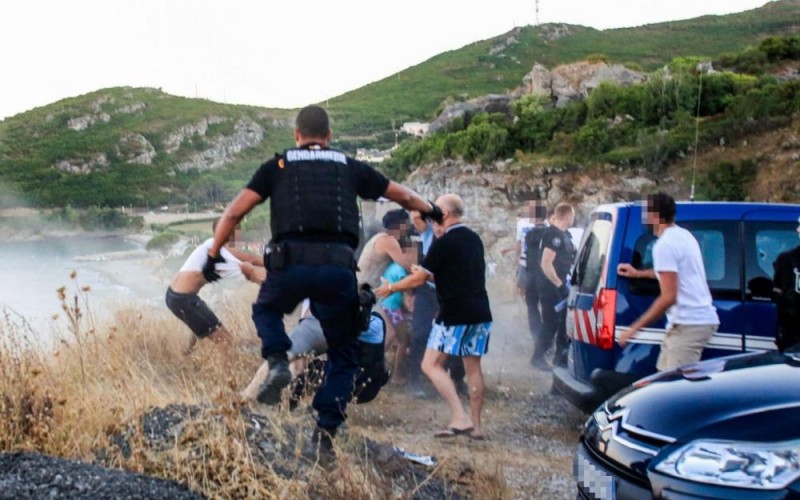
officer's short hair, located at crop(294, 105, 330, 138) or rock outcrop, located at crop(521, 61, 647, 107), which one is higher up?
rock outcrop, located at crop(521, 61, 647, 107)

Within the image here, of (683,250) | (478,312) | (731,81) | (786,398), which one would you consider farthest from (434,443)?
(731,81)

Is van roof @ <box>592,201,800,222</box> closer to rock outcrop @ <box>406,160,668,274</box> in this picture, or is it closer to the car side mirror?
the car side mirror

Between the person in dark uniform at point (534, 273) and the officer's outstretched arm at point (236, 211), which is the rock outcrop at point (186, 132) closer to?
the person in dark uniform at point (534, 273)

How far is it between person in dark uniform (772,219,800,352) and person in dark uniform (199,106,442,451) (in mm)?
2616

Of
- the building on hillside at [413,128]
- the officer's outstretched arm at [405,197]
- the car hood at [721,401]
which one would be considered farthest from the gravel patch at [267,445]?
the building on hillside at [413,128]

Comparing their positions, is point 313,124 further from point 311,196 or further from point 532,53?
point 532,53

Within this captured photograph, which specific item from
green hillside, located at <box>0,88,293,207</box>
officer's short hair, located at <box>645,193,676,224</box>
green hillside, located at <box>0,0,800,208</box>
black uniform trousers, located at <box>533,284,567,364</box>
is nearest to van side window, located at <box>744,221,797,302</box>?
officer's short hair, located at <box>645,193,676,224</box>

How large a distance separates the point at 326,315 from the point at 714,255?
10.5ft

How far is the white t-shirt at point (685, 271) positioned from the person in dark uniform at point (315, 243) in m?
1.94

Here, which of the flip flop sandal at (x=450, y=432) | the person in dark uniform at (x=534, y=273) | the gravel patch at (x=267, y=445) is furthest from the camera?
the person in dark uniform at (x=534, y=273)

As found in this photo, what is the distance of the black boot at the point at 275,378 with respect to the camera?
4961 millimetres

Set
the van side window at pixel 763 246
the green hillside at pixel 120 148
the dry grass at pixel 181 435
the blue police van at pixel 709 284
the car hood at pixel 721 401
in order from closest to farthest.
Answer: the car hood at pixel 721 401 → the dry grass at pixel 181 435 → the blue police van at pixel 709 284 → the van side window at pixel 763 246 → the green hillside at pixel 120 148

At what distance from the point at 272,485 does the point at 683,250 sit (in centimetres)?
320

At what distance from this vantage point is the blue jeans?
487 centimetres
